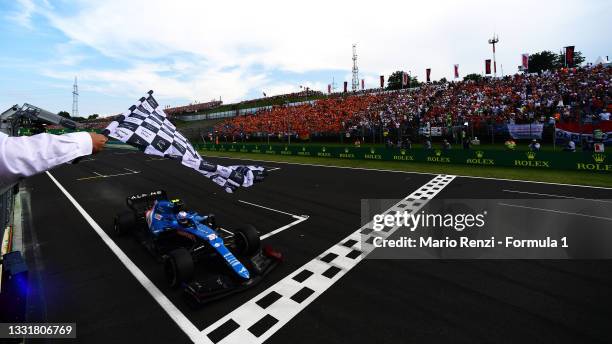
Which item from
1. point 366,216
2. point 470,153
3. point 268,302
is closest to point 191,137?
point 470,153

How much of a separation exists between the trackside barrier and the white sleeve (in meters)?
19.3

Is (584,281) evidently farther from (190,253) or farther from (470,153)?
(470,153)

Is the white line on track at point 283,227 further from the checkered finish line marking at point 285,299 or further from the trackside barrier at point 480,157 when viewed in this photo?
the trackside barrier at point 480,157

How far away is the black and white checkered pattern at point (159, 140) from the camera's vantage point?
427 centimetres

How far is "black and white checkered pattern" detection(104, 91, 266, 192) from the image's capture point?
168 inches

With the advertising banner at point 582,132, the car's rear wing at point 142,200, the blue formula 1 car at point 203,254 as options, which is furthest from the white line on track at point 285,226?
the advertising banner at point 582,132

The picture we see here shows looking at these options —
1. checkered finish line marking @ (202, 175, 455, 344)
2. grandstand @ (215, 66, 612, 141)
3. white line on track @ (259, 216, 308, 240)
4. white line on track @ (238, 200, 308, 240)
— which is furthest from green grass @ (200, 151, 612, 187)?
checkered finish line marking @ (202, 175, 455, 344)

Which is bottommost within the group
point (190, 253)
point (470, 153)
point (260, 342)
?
point (260, 342)

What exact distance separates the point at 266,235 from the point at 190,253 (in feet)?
8.48

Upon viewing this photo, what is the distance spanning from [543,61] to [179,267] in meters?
88.3

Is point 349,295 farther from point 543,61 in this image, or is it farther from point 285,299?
point 543,61

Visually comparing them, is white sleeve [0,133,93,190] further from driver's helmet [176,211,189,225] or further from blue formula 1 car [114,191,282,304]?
driver's helmet [176,211,189,225]

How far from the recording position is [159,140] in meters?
4.74

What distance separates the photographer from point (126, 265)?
7090 millimetres
